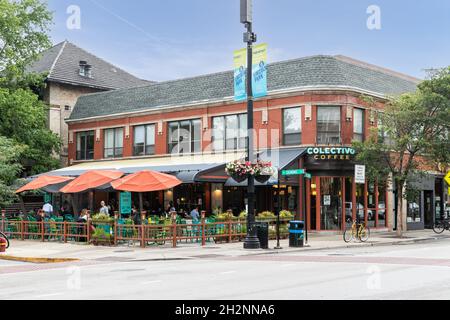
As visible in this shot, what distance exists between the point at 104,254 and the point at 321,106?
15.1m

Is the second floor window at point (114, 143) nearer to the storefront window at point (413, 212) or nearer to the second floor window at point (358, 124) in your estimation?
the second floor window at point (358, 124)

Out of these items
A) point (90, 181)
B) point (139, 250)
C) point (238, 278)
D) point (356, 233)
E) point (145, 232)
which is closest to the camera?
point (238, 278)

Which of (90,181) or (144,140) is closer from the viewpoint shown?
(90,181)

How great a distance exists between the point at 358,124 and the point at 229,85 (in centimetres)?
771

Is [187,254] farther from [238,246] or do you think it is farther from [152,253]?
[238,246]

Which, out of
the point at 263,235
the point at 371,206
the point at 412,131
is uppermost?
the point at 412,131

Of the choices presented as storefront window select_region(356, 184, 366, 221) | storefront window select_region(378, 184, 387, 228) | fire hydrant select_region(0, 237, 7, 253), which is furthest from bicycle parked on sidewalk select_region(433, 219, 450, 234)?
fire hydrant select_region(0, 237, 7, 253)

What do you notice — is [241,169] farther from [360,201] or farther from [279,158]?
[360,201]

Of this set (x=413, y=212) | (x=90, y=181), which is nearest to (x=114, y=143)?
(x=90, y=181)

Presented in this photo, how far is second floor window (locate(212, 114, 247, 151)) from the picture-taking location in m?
33.7

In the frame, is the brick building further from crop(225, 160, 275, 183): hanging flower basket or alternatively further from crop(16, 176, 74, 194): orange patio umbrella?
crop(16, 176, 74, 194): orange patio umbrella

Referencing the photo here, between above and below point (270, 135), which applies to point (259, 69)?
above

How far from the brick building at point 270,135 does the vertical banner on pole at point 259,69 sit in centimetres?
609

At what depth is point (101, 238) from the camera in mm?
23500
